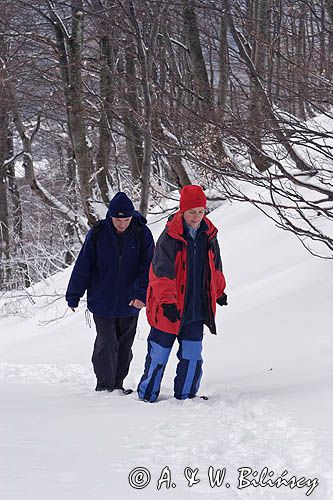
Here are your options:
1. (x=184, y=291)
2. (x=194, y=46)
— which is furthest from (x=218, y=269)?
(x=194, y=46)

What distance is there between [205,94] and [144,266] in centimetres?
225

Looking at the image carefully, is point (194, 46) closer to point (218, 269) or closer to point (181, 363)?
point (218, 269)

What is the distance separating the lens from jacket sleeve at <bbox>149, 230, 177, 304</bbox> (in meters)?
4.75

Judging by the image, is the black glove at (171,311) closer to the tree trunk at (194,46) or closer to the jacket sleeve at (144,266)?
the jacket sleeve at (144,266)

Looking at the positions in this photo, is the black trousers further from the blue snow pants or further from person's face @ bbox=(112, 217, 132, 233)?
person's face @ bbox=(112, 217, 132, 233)

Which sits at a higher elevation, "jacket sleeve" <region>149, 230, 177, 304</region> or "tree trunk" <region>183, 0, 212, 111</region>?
"tree trunk" <region>183, 0, 212, 111</region>

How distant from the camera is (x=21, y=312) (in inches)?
490

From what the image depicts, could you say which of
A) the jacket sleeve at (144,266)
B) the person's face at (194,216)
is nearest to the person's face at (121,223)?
the jacket sleeve at (144,266)

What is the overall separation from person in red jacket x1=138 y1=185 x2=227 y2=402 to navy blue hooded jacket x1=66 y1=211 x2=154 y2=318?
529 millimetres

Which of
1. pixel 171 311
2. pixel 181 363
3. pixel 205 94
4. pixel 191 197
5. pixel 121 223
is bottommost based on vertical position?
pixel 181 363

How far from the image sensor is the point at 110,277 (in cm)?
544

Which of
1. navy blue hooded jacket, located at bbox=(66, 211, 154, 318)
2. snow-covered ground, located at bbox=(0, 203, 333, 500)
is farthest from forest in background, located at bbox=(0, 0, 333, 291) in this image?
navy blue hooded jacket, located at bbox=(66, 211, 154, 318)

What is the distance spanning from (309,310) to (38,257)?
810 centimetres

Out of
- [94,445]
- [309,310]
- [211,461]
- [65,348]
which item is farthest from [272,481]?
[65,348]
